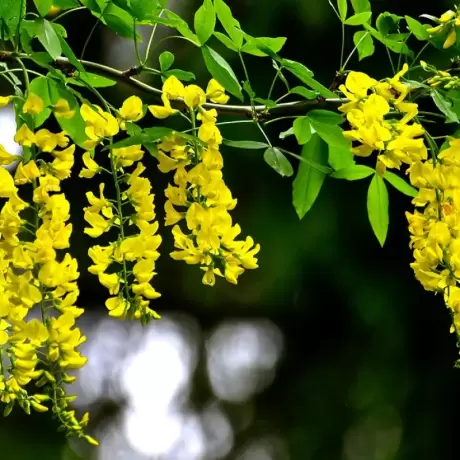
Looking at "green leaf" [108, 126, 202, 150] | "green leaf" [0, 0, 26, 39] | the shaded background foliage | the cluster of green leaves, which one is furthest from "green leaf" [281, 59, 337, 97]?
the shaded background foliage

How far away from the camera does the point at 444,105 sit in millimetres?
730

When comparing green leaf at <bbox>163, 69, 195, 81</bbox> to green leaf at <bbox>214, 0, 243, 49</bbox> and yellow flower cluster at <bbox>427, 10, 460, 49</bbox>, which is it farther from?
yellow flower cluster at <bbox>427, 10, 460, 49</bbox>

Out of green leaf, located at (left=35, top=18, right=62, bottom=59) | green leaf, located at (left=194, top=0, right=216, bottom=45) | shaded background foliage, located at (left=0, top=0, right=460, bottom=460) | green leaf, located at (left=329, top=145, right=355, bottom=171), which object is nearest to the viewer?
green leaf, located at (left=35, top=18, right=62, bottom=59)

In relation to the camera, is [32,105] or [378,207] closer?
[32,105]

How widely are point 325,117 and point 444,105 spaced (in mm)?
101

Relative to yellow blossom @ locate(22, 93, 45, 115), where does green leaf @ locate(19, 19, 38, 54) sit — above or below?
above

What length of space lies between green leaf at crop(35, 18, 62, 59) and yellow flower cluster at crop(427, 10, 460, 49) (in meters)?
0.34

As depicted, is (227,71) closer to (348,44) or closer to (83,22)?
(348,44)

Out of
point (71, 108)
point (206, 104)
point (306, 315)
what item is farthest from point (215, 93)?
point (306, 315)

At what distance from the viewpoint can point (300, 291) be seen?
215cm

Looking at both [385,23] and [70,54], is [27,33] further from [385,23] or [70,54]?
[385,23]

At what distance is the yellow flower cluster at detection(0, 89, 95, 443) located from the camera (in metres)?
0.67

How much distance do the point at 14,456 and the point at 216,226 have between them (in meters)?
1.61

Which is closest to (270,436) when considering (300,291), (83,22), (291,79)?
(300,291)
